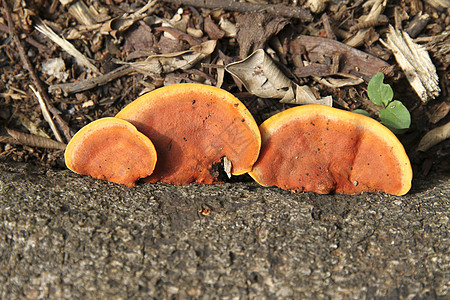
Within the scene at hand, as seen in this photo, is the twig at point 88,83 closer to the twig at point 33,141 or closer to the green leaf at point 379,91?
the twig at point 33,141

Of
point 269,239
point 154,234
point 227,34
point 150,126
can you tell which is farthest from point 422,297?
point 227,34

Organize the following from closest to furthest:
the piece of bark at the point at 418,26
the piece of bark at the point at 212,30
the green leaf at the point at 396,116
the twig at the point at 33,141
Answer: the green leaf at the point at 396,116 → the twig at the point at 33,141 → the piece of bark at the point at 212,30 → the piece of bark at the point at 418,26

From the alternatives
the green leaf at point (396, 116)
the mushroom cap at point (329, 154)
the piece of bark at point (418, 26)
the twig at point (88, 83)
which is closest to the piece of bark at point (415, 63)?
the piece of bark at point (418, 26)

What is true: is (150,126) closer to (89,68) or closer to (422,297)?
(89,68)

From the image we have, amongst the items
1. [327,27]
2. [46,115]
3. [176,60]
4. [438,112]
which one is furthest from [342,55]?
[46,115]

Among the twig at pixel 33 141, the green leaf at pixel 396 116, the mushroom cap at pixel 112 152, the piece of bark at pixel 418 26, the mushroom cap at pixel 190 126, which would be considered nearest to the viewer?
the mushroom cap at pixel 112 152

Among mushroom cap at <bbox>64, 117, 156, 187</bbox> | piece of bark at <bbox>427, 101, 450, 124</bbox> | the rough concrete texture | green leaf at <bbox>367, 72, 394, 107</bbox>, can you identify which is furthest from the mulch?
the rough concrete texture
